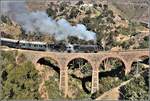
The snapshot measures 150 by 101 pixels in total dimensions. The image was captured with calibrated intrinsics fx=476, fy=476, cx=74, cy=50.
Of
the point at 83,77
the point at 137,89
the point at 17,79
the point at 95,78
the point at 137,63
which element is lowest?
the point at 137,89

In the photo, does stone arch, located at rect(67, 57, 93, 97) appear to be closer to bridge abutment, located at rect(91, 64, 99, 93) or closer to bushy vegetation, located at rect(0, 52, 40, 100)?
bridge abutment, located at rect(91, 64, 99, 93)

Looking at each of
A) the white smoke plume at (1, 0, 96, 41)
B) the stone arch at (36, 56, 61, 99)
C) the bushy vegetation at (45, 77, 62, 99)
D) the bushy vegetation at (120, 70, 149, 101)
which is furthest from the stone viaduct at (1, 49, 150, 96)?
the bushy vegetation at (120, 70, 149, 101)

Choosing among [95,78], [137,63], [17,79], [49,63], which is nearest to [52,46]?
[49,63]

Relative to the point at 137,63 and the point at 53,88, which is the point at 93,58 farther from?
the point at 53,88

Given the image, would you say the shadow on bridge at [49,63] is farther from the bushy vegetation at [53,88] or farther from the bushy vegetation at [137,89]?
the bushy vegetation at [137,89]

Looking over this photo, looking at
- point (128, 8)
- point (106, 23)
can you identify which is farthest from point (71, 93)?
point (128, 8)

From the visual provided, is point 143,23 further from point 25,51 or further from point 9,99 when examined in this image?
point 9,99
